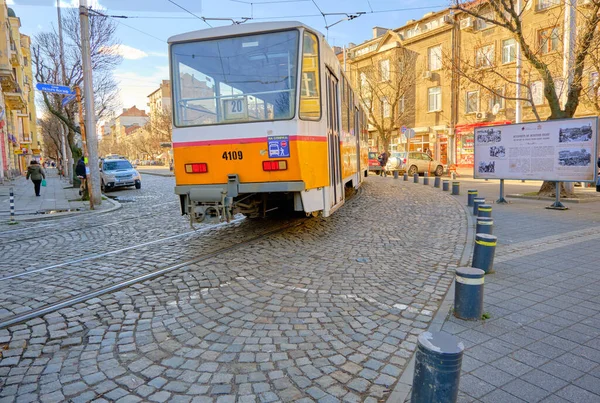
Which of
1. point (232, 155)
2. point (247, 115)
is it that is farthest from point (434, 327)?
point (247, 115)

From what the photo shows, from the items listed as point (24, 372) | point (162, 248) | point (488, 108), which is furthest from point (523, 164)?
point (488, 108)

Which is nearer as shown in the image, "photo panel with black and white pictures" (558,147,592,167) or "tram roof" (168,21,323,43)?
"tram roof" (168,21,323,43)

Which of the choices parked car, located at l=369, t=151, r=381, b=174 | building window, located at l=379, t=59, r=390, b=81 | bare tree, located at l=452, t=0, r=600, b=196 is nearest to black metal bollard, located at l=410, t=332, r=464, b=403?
bare tree, located at l=452, t=0, r=600, b=196

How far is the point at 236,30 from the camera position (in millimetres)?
6820

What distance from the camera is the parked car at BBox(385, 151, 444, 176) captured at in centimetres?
2791

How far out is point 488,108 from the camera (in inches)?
1217

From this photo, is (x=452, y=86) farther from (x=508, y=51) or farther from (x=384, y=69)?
(x=384, y=69)

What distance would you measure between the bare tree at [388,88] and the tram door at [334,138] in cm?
2590

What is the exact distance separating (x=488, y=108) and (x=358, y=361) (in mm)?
31947

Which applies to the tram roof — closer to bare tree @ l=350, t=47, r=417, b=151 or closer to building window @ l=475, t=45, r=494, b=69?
building window @ l=475, t=45, r=494, b=69

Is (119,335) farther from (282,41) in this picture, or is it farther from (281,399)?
(282,41)

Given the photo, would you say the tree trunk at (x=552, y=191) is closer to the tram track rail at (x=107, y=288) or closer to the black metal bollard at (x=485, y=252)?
the black metal bollard at (x=485, y=252)

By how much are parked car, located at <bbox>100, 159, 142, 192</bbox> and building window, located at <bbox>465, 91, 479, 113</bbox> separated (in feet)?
82.1

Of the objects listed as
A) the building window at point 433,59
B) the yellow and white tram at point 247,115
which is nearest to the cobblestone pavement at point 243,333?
the yellow and white tram at point 247,115
